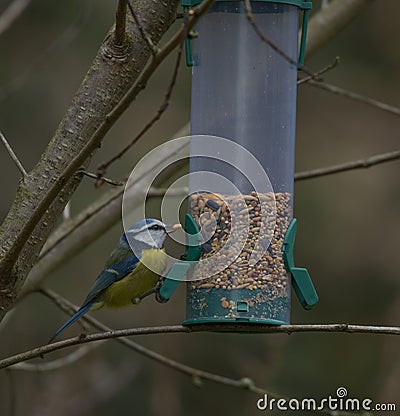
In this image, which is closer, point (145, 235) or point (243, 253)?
point (243, 253)

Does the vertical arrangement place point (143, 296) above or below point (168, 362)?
above

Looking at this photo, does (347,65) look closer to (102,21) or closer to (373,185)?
(373,185)

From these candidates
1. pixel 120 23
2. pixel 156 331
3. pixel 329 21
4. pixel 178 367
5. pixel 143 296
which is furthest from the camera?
pixel 329 21

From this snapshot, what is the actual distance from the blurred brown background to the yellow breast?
3.05 meters

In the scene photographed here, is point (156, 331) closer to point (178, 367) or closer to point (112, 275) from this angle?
point (178, 367)

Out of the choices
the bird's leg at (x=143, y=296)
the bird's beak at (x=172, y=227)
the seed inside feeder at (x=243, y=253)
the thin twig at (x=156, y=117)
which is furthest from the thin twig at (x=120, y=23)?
the bird's leg at (x=143, y=296)

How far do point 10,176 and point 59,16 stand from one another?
1533 mm

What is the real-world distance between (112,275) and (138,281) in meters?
0.14

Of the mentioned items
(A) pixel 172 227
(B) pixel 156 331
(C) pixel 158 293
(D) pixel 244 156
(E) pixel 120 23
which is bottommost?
(B) pixel 156 331

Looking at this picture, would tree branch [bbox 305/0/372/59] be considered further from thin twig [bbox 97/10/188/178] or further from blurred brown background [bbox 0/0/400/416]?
blurred brown background [bbox 0/0/400/416]

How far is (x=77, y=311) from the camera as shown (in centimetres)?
425

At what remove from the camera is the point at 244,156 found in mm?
3920

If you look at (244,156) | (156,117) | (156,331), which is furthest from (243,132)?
(156,117)

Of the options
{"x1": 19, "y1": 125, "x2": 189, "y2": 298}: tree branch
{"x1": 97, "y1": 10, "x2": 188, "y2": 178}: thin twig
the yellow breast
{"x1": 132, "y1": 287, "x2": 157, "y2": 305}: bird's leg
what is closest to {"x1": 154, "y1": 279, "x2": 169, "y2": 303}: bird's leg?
{"x1": 132, "y1": 287, "x2": 157, "y2": 305}: bird's leg
